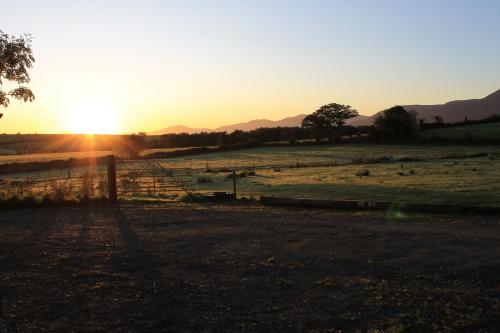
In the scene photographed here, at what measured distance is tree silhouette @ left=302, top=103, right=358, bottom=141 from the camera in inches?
4498

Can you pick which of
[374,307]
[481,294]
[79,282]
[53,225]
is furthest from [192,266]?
[53,225]

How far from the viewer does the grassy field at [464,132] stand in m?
80.4

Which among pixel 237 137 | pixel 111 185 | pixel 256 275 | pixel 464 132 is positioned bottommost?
pixel 256 275

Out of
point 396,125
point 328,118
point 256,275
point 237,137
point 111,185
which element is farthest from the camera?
point 328,118

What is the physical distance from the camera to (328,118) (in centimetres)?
12519

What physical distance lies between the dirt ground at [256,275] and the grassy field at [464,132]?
69637 mm

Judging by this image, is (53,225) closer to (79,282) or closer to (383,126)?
(79,282)

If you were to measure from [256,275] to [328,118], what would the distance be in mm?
117577

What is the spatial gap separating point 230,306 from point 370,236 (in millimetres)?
5998

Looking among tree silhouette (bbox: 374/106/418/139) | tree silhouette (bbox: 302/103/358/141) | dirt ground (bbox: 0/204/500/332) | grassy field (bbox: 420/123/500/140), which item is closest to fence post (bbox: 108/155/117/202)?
dirt ground (bbox: 0/204/500/332)

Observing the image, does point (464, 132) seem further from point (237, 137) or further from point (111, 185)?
point (111, 185)

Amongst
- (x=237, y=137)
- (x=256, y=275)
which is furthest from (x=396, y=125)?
(x=256, y=275)

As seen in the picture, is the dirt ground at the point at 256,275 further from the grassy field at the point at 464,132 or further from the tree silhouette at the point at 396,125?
the tree silhouette at the point at 396,125

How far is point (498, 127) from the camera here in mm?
90500
